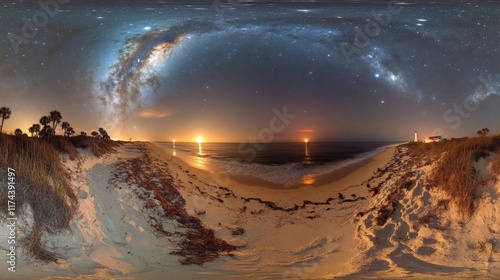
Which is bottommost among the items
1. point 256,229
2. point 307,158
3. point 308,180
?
point 256,229

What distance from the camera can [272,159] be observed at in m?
9.98

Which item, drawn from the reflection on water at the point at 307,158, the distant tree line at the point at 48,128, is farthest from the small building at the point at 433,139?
the distant tree line at the point at 48,128

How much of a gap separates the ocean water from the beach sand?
2.63 ft

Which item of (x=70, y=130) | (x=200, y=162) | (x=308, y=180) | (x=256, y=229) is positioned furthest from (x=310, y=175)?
(x=70, y=130)

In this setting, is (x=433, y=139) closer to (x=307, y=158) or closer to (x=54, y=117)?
(x=307, y=158)

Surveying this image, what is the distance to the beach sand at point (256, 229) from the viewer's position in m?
4.48

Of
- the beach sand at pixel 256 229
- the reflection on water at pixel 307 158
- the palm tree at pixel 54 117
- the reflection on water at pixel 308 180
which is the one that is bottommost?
the beach sand at pixel 256 229

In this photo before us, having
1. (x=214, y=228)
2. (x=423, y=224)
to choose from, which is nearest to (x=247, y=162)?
(x=214, y=228)

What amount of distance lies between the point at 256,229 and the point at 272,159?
4.09 metres

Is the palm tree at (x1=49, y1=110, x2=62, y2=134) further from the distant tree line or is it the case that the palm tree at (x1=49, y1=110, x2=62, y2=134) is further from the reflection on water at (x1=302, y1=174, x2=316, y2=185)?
the reflection on water at (x1=302, y1=174, x2=316, y2=185)

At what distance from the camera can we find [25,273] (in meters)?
4.16

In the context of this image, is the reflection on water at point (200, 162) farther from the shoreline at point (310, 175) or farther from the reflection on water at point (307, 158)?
the reflection on water at point (307, 158)

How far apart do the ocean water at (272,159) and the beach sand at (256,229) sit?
80 centimetres

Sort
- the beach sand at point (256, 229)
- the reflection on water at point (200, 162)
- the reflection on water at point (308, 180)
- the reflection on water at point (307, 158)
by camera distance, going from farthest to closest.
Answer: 1. the reflection on water at point (307, 158)
2. the reflection on water at point (200, 162)
3. the reflection on water at point (308, 180)
4. the beach sand at point (256, 229)
